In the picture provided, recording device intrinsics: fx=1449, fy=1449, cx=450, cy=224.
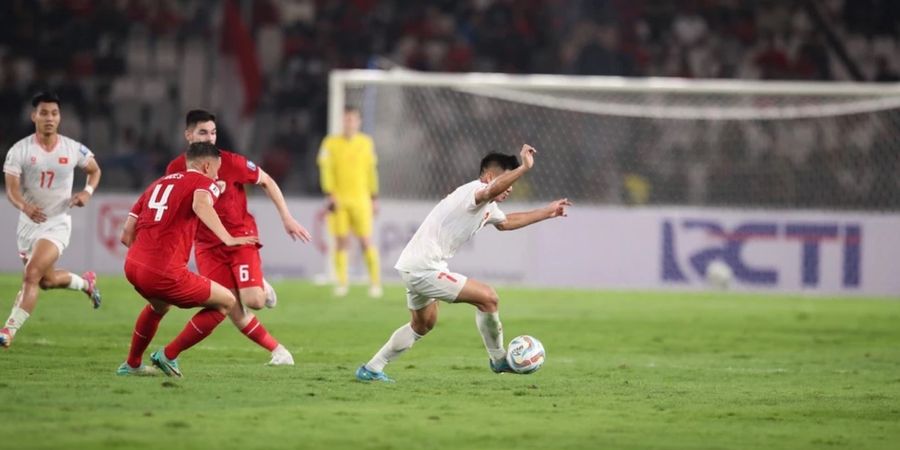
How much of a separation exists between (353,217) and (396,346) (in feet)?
32.9

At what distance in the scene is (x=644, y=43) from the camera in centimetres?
2889

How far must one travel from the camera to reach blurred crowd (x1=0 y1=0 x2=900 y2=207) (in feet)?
88.5

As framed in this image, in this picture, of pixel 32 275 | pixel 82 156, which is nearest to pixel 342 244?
pixel 82 156

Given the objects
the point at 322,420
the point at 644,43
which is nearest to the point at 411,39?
the point at 644,43

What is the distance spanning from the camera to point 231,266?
11.5m

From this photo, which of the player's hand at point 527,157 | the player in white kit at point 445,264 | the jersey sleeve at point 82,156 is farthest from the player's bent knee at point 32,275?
the player's hand at point 527,157

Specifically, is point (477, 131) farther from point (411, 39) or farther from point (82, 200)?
point (82, 200)

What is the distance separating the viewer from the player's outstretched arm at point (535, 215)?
418 inches

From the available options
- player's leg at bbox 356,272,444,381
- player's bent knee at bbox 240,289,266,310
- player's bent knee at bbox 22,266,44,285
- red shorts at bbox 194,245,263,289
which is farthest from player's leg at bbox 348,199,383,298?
player's leg at bbox 356,272,444,381

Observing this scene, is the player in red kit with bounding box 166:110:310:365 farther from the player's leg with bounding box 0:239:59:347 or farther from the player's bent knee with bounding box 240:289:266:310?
the player's leg with bounding box 0:239:59:347

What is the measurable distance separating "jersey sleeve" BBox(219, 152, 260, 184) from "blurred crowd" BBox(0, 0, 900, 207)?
1473 cm

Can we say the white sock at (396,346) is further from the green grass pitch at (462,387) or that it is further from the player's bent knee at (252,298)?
the player's bent knee at (252,298)

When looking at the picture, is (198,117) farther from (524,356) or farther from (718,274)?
→ (718,274)

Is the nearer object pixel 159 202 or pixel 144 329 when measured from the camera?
pixel 159 202
